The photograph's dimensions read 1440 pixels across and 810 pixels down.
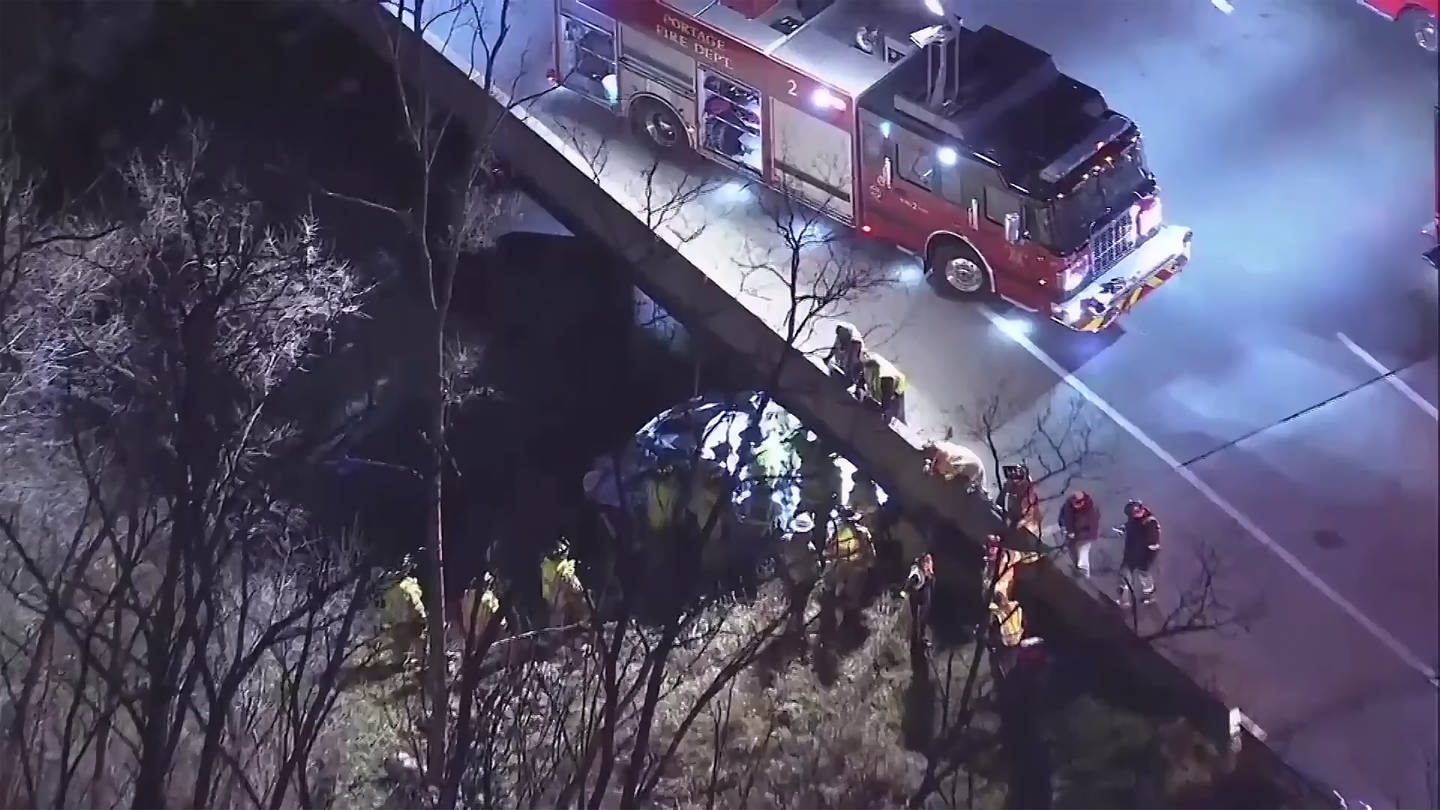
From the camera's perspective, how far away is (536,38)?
1205 cm

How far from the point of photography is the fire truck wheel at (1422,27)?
9211mm

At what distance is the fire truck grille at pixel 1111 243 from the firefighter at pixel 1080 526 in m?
1.46

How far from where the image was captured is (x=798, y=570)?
10.1 m

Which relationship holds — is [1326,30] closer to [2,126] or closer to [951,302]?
[951,302]

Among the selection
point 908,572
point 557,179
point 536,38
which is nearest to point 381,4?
point 536,38

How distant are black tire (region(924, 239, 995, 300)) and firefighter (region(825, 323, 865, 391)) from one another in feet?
2.77

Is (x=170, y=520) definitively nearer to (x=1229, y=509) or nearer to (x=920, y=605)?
(x=920, y=605)

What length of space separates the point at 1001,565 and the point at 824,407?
150cm

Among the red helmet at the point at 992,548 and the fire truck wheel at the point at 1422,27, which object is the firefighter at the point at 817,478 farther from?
the fire truck wheel at the point at 1422,27

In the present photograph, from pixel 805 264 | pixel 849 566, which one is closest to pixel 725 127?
pixel 805 264

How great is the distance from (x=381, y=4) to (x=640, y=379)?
10.8 ft

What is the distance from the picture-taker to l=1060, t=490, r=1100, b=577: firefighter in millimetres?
9461

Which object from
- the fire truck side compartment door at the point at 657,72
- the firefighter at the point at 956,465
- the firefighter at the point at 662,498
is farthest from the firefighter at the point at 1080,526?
the fire truck side compartment door at the point at 657,72

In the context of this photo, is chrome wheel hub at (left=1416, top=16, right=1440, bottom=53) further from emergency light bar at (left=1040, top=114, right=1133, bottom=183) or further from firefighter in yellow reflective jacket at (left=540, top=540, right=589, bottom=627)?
firefighter in yellow reflective jacket at (left=540, top=540, right=589, bottom=627)
